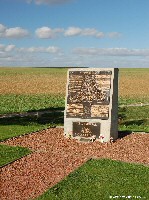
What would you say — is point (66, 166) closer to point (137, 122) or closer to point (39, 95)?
point (137, 122)

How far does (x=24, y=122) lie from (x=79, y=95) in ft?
30.5

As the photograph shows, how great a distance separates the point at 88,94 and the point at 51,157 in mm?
5872

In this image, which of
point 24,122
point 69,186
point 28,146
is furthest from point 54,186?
point 24,122

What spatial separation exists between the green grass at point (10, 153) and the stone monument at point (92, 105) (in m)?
4.07

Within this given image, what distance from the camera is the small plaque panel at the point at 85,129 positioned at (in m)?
21.4

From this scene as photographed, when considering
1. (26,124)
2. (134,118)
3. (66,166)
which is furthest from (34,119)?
(66,166)

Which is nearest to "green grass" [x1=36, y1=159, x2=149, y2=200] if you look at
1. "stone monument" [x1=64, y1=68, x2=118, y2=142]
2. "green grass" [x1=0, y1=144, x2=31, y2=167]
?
"green grass" [x1=0, y1=144, x2=31, y2=167]

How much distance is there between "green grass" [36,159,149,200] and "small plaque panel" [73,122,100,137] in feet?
15.2

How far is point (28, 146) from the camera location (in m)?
20.0

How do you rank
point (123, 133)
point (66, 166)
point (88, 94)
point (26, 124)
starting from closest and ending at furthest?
point (66, 166), point (88, 94), point (123, 133), point (26, 124)

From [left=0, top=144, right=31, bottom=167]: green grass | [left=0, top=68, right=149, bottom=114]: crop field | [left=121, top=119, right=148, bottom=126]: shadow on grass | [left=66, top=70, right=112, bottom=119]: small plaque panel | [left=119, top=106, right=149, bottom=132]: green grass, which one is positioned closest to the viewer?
[left=0, top=144, right=31, bottom=167]: green grass

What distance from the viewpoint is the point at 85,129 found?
21625mm

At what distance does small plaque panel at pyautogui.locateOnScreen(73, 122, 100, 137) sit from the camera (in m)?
21.4

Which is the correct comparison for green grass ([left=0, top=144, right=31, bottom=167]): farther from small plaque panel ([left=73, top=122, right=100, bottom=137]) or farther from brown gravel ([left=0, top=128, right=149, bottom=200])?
small plaque panel ([left=73, top=122, right=100, bottom=137])
